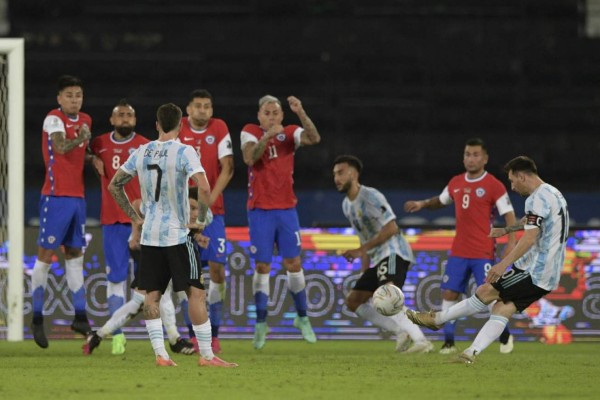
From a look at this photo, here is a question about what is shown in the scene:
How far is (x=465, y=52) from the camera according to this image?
16422 mm

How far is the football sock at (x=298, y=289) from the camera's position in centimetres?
958

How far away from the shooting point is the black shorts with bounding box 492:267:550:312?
24.8 ft

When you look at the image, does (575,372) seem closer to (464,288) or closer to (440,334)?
(464,288)

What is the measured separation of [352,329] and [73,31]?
792 centimetres

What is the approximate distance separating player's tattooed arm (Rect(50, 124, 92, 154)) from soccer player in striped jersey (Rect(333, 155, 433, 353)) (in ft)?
6.72

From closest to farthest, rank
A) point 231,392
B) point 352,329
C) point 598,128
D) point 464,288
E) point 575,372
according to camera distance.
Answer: point 231,392
point 575,372
point 464,288
point 352,329
point 598,128

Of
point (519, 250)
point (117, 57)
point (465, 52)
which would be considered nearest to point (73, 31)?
point (117, 57)

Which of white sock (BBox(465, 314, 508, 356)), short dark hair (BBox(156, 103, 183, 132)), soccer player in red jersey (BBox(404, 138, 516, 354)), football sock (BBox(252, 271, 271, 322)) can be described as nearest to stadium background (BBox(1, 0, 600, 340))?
soccer player in red jersey (BBox(404, 138, 516, 354))

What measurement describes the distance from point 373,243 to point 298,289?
88 centimetres

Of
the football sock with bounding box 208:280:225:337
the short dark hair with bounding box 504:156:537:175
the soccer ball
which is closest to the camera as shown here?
the short dark hair with bounding box 504:156:537:175

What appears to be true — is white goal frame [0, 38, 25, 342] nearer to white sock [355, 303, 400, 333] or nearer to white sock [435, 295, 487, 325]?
white sock [355, 303, 400, 333]

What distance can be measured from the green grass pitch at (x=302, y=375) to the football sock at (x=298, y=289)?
1.43ft

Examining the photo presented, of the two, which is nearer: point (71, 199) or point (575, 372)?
point (575, 372)

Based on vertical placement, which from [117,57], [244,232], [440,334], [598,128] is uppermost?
[117,57]
